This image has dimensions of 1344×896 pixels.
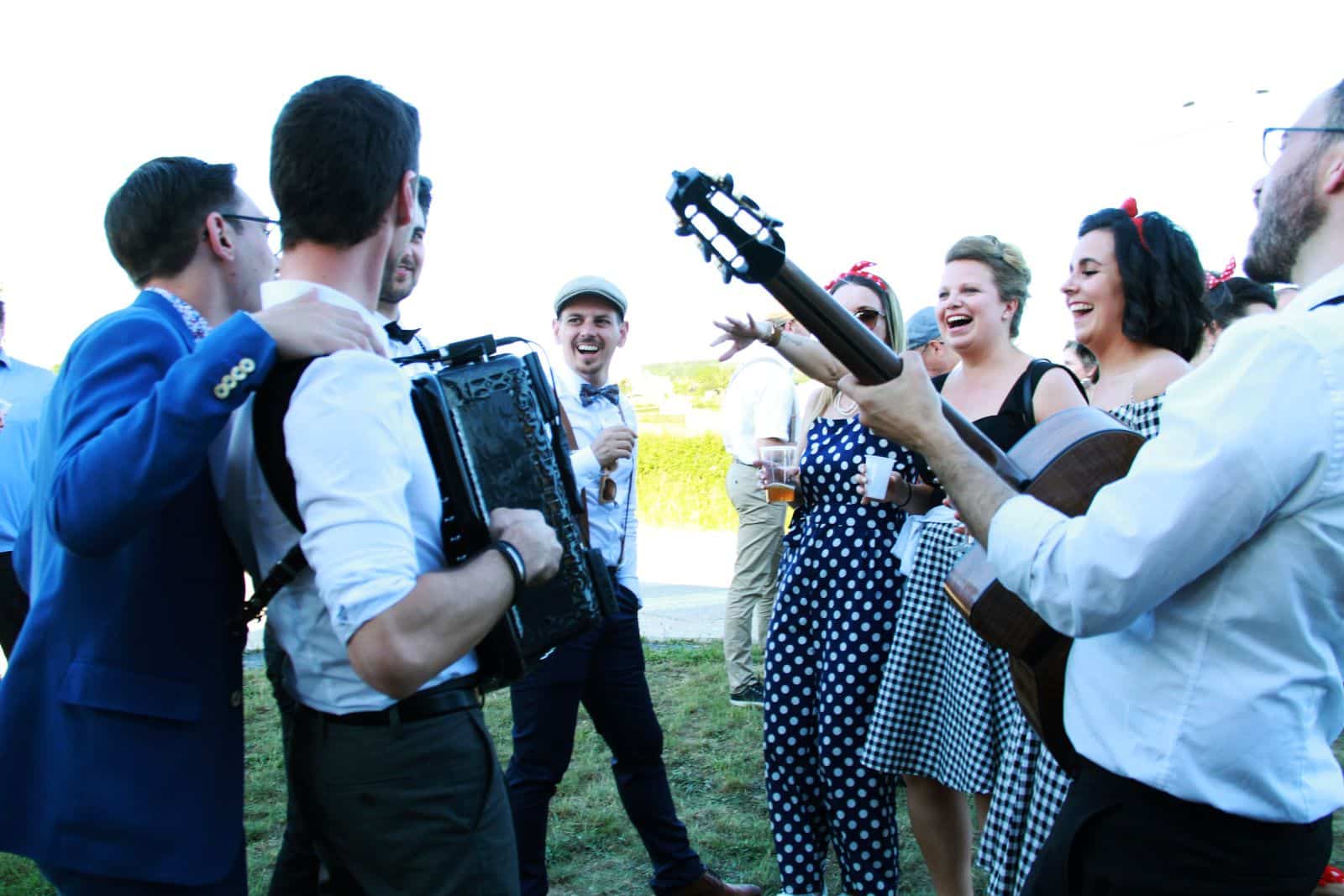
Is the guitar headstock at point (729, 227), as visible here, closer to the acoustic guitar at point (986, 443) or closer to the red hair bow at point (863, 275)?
the acoustic guitar at point (986, 443)

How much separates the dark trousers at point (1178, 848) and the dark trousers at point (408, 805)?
3.35ft

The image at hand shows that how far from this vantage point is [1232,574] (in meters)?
1.43

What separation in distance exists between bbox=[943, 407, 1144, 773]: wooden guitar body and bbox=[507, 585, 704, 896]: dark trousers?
162 cm

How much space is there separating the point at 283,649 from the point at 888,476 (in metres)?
2.12

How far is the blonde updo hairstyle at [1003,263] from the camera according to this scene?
3.54 m

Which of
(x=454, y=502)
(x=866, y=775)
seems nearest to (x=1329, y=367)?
(x=454, y=502)

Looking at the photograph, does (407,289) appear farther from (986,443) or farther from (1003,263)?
(1003,263)

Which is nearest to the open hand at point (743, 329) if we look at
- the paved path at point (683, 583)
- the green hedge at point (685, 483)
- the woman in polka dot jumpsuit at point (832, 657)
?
the woman in polka dot jumpsuit at point (832, 657)

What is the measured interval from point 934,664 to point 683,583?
8.03 meters

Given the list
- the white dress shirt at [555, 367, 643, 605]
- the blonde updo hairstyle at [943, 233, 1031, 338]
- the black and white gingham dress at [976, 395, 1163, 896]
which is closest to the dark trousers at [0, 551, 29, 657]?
the white dress shirt at [555, 367, 643, 605]

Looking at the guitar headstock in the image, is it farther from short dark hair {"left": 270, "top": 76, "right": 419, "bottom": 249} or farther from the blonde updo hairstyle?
the blonde updo hairstyle

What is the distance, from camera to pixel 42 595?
1.69 meters

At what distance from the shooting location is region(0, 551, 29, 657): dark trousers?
421 cm

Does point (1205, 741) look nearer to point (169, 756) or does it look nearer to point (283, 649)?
point (283, 649)
